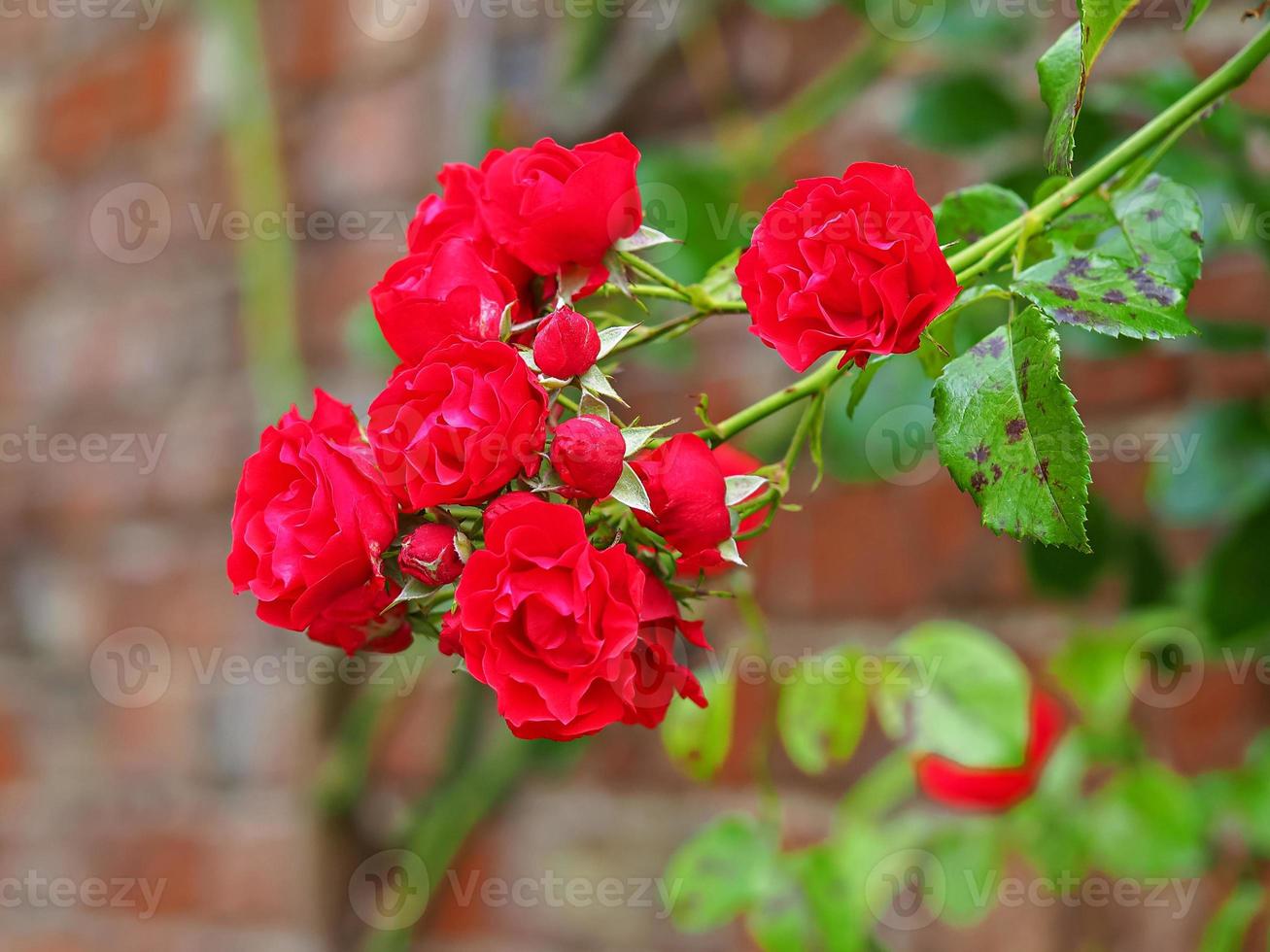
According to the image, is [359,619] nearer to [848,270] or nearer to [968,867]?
[848,270]

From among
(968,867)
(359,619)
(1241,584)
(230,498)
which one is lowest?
(230,498)

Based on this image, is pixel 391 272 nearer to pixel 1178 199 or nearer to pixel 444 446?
pixel 444 446

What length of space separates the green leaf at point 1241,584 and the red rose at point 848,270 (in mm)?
271

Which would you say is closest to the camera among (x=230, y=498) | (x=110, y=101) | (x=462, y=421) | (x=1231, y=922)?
(x=462, y=421)

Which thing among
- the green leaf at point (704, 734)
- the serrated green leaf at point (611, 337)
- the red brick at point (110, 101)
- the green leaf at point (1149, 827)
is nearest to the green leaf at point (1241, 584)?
the green leaf at point (1149, 827)

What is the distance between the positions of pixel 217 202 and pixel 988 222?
729 mm

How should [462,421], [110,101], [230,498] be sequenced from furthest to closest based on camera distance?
1. [110,101]
2. [230,498]
3. [462,421]

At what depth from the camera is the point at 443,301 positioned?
0.22 metres

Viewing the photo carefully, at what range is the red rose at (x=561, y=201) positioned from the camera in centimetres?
23

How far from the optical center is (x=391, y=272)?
0.24 m

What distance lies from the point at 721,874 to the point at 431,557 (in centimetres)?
26

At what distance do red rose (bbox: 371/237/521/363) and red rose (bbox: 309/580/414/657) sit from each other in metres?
0.05

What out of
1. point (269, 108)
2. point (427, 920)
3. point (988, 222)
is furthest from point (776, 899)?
point (269, 108)

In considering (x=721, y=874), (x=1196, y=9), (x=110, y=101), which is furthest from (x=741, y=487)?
(x=110, y=101)
